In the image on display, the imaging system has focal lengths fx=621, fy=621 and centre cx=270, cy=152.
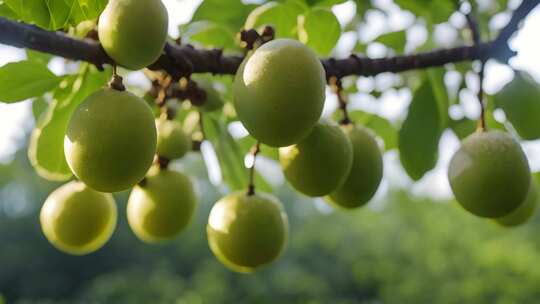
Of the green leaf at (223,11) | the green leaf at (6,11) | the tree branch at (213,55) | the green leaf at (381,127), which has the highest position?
the green leaf at (6,11)

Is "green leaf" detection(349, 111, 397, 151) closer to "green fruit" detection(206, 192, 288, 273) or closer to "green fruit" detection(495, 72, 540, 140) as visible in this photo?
"green fruit" detection(495, 72, 540, 140)

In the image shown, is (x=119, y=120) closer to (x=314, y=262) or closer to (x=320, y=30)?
(x=320, y=30)

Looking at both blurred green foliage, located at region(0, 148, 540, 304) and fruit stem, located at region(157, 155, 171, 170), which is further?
blurred green foliage, located at region(0, 148, 540, 304)

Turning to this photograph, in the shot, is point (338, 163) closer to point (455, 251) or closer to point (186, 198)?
point (186, 198)

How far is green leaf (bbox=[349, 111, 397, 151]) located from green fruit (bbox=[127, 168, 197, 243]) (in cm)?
47

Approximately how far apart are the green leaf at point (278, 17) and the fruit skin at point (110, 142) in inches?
16.2

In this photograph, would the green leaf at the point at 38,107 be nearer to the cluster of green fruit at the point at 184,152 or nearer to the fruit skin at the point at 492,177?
the cluster of green fruit at the point at 184,152

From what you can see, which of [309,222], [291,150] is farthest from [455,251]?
[291,150]

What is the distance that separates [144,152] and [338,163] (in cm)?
28

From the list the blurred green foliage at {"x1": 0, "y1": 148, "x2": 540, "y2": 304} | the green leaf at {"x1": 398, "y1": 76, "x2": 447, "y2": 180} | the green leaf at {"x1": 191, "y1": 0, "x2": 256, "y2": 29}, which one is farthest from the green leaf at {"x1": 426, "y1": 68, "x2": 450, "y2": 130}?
the blurred green foliage at {"x1": 0, "y1": 148, "x2": 540, "y2": 304}

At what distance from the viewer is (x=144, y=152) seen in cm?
76

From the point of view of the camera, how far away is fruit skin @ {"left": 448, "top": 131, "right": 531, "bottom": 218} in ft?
3.08

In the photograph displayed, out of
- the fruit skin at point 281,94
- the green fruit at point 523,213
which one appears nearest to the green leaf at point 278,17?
the fruit skin at point 281,94

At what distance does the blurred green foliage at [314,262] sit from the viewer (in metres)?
7.04
